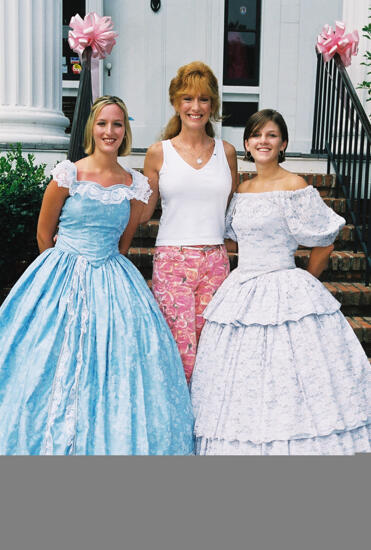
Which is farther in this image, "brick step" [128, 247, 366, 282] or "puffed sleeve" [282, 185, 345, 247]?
"brick step" [128, 247, 366, 282]

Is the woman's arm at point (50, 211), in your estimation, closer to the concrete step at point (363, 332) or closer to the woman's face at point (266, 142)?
the woman's face at point (266, 142)

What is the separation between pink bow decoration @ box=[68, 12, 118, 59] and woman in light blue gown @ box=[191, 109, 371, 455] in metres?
Answer: 1.38

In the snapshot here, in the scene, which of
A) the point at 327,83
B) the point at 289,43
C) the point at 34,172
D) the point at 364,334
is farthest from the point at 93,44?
the point at 289,43

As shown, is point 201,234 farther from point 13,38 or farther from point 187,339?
point 13,38

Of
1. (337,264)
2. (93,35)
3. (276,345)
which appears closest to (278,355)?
(276,345)

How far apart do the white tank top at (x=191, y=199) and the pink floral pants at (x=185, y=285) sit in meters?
0.06

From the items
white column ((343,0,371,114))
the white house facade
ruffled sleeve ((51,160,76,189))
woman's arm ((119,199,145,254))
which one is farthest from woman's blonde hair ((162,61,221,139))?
the white house facade

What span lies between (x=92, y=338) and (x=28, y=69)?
320cm

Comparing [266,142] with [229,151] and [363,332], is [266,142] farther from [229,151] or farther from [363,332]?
[363,332]

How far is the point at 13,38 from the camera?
482cm

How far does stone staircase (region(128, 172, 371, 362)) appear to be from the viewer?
399cm

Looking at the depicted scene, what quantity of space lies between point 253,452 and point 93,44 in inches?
101

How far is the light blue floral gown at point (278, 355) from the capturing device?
2.49 metres

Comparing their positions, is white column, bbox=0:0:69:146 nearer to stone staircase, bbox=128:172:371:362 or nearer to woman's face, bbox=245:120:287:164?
stone staircase, bbox=128:172:371:362
